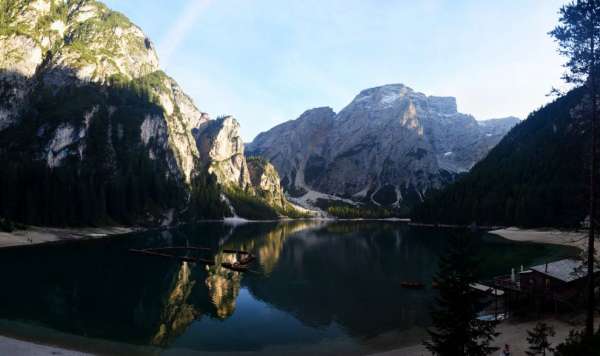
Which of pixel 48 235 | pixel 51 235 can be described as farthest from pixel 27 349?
pixel 51 235

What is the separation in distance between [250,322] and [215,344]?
27.0 feet

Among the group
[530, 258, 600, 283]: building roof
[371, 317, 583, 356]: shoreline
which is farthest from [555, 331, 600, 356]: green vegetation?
[530, 258, 600, 283]: building roof

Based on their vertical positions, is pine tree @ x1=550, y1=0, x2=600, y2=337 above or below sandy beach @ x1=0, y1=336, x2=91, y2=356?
above

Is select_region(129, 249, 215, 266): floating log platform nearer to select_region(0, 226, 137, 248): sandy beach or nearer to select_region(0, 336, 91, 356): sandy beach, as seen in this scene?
select_region(0, 226, 137, 248): sandy beach

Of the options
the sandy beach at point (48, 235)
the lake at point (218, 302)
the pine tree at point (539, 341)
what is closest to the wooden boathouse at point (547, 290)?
the lake at point (218, 302)

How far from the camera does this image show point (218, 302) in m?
55.0

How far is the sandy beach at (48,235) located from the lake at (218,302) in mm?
14223

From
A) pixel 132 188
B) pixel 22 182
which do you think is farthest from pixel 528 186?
pixel 22 182

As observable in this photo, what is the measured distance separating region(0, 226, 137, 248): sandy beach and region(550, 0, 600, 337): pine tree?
117 metres

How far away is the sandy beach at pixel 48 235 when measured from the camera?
335ft

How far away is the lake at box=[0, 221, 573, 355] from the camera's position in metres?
39.3

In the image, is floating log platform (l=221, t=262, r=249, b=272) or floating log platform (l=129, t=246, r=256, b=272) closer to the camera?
floating log platform (l=221, t=262, r=249, b=272)

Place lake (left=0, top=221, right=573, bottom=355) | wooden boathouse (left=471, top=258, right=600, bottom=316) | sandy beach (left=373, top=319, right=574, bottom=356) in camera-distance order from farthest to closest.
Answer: wooden boathouse (left=471, top=258, right=600, bottom=316)
lake (left=0, top=221, right=573, bottom=355)
sandy beach (left=373, top=319, right=574, bottom=356)

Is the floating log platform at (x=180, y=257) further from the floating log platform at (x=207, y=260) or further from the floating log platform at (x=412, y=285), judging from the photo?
the floating log platform at (x=412, y=285)
